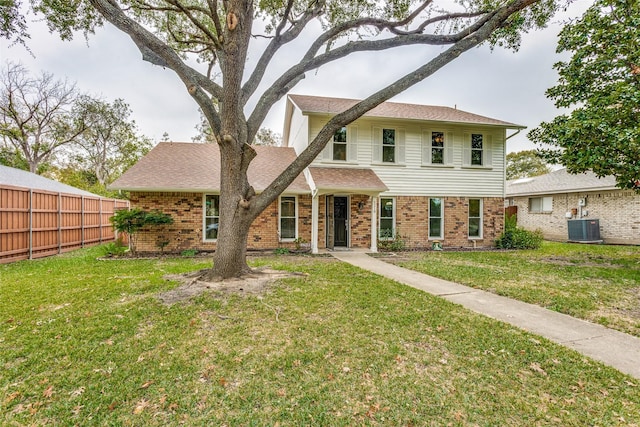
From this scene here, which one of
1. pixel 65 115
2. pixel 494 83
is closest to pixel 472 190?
pixel 494 83

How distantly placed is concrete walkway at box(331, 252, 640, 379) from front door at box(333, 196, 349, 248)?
5.64 m

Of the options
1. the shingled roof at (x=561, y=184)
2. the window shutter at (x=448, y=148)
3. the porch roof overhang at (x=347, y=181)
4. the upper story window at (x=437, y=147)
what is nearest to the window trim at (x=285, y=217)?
the porch roof overhang at (x=347, y=181)

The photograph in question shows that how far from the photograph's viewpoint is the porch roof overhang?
10978mm

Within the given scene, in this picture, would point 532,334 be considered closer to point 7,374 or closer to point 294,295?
point 294,295

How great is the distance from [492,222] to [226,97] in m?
12.5

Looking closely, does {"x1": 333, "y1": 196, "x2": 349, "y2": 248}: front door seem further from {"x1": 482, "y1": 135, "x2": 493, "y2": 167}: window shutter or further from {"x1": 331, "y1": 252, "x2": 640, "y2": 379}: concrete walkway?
{"x1": 482, "y1": 135, "x2": 493, "y2": 167}: window shutter

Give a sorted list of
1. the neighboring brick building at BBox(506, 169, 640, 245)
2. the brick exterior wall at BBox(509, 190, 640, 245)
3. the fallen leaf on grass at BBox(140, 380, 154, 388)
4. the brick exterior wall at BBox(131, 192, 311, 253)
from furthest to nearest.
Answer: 1. the neighboring brick building at BBox(506, 169, 640, 245)
2. the brick exterior wall at BBox(509, 190, 640, 245)
3. the brick exterior wall at BBox(131, 192, 311, 253)
4. the fallen leaf on grass at BBox(140, 380, 154, 388)

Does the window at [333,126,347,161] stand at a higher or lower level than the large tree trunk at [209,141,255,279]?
higher

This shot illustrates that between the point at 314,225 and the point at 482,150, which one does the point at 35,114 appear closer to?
the point at 314,225

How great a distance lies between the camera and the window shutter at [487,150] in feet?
44.5

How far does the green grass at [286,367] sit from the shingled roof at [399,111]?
9259 mm

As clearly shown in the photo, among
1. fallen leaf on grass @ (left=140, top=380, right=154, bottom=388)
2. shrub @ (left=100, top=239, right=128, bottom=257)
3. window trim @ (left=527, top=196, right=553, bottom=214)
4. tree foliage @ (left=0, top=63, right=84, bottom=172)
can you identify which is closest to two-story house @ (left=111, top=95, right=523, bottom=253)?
shrub @ (left=100, top=239, right=128, bottom=257)

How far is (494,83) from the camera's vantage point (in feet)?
51.0

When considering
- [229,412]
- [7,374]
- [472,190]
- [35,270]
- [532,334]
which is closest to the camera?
[229,412]
